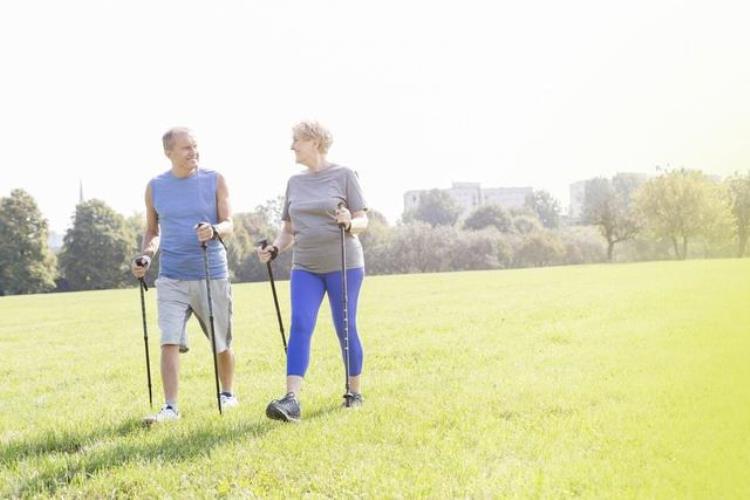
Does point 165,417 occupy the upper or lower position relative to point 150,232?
lower

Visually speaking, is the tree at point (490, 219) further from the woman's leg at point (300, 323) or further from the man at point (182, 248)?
the woman's leg at point (300, 323)

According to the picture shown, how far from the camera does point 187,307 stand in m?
7.05

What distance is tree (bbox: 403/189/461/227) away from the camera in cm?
13550

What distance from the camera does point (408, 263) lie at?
288 feet

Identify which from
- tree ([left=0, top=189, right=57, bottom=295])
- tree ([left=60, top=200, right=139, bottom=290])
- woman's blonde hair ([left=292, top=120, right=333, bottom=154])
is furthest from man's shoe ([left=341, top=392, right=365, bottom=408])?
tree ([left=0, top=189, right=57, bottom=295])

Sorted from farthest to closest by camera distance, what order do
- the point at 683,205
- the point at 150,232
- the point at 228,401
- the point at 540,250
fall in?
the point at 540,250 → the point at 683,205 → the point at 228,401 → the point at 150,232

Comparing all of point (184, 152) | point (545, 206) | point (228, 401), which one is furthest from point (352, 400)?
point (545, 206)

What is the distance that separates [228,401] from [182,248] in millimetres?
1574

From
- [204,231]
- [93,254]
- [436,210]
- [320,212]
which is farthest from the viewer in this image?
[436,210]

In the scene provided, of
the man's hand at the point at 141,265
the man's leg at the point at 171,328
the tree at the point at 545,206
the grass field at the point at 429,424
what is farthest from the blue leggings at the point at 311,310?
the tree at the point at 545,206

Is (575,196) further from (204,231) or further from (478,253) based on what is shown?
(204,231)

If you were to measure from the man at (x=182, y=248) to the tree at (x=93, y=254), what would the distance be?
63655 mm

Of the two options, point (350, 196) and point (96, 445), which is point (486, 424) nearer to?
point (350, 196)

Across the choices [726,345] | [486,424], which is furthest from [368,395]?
[726,345]
